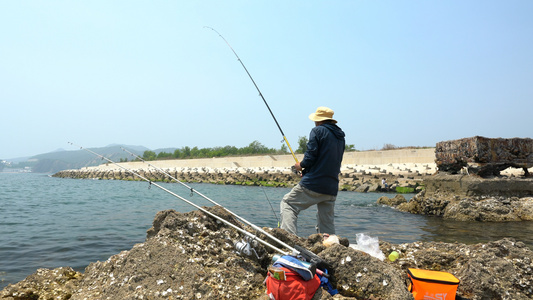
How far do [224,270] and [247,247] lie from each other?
1.31ft

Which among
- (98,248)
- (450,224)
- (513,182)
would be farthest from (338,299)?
(513,182)

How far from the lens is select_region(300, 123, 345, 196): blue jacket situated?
415 centimetres

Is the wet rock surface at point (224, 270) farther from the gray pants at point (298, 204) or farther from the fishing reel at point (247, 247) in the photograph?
the gray pants at point (298, 204)

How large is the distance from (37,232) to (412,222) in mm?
8407

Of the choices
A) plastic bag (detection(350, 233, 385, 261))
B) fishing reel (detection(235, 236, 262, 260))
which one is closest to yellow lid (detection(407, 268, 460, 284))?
plastic bag (detection(350, 233, 385, 261))

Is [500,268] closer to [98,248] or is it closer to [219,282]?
[219,282]

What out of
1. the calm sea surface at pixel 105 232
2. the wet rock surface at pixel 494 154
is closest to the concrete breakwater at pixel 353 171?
the calm sea surface at pixel 105 232

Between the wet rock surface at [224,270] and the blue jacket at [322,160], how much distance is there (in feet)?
2.93

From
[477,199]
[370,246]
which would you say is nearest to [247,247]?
[370,246]

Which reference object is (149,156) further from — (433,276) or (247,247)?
(433,276)

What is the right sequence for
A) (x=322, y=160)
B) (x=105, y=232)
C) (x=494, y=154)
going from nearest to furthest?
(x=322, y=160), (x=105, y=232), (x=494, y=154)

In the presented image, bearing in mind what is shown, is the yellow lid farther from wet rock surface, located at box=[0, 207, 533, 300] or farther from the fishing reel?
the fishing reel

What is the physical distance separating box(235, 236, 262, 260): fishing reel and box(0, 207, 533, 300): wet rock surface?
0.15 feet

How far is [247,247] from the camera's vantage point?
10.4 ft
